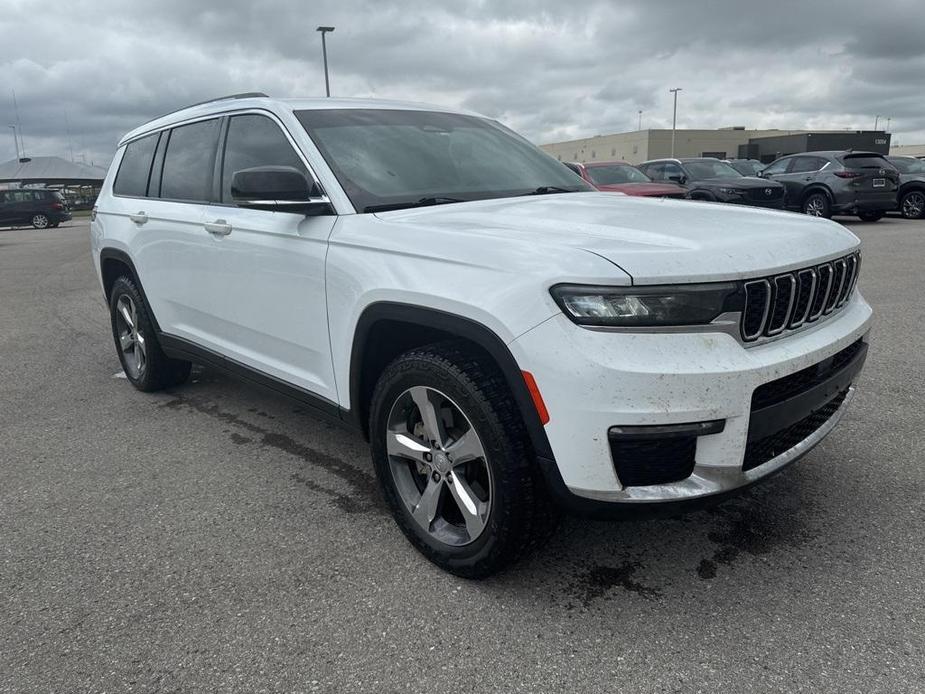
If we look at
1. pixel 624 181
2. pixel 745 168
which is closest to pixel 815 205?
pixel 745 168

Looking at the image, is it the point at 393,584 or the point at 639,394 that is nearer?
the point at 639,394

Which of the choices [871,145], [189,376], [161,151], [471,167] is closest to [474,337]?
[471,167]

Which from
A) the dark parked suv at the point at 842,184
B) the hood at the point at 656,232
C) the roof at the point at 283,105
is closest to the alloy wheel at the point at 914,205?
the dark parked suv at the point at 842,184

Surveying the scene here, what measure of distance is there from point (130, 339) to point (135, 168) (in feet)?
3.82

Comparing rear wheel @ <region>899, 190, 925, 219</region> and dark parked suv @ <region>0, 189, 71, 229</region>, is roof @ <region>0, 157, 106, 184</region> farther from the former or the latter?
rear wheel @ <region>899, 190, 925, 219</region>

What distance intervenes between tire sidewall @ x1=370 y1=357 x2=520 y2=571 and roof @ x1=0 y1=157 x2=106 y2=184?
58.9 meters

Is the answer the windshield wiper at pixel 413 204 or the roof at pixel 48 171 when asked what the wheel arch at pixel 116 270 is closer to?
the windshield wiper at pixel 413 204

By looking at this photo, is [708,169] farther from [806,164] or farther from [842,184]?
[842,184]

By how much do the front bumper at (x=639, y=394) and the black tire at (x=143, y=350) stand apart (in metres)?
3.30

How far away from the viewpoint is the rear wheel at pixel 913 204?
16609mm

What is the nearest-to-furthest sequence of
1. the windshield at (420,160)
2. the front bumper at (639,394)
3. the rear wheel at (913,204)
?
1. the front bumper at (639,394)
2. the windshield at (420,160)
3. the rear wheel at (913,204)

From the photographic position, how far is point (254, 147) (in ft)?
11.5

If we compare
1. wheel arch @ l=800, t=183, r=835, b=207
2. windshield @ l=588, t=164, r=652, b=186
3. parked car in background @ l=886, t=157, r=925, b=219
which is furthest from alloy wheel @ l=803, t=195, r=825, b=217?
windshield @ l=588, t=164, r=652, b=186

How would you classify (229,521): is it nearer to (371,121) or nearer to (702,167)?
(371,121)
